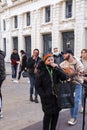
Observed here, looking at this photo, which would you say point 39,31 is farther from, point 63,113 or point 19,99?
point 63,113

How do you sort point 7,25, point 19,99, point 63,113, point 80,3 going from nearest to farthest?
point 63,113
point 19,99
point 80,3
point 7,25

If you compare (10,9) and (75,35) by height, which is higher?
(10,9)

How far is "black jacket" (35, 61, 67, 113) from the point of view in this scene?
188 inches

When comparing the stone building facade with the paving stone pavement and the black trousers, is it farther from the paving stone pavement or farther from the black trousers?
the black trousers

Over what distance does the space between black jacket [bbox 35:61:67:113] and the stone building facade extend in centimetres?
2004

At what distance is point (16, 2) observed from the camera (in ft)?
116

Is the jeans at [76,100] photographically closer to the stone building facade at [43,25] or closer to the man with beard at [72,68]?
the man with beard at [72,68]

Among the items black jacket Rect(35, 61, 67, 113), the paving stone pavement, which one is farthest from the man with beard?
black jacket Rect(35, 61, 67, 113)

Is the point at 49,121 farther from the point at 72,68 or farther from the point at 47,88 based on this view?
the point at 72,68

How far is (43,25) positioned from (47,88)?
25.9 m

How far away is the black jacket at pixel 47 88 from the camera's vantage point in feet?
15.6

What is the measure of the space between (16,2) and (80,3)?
1262cm

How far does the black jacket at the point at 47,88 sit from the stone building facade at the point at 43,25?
20041 millimetres

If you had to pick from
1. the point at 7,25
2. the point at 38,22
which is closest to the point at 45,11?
the point at 38,22
